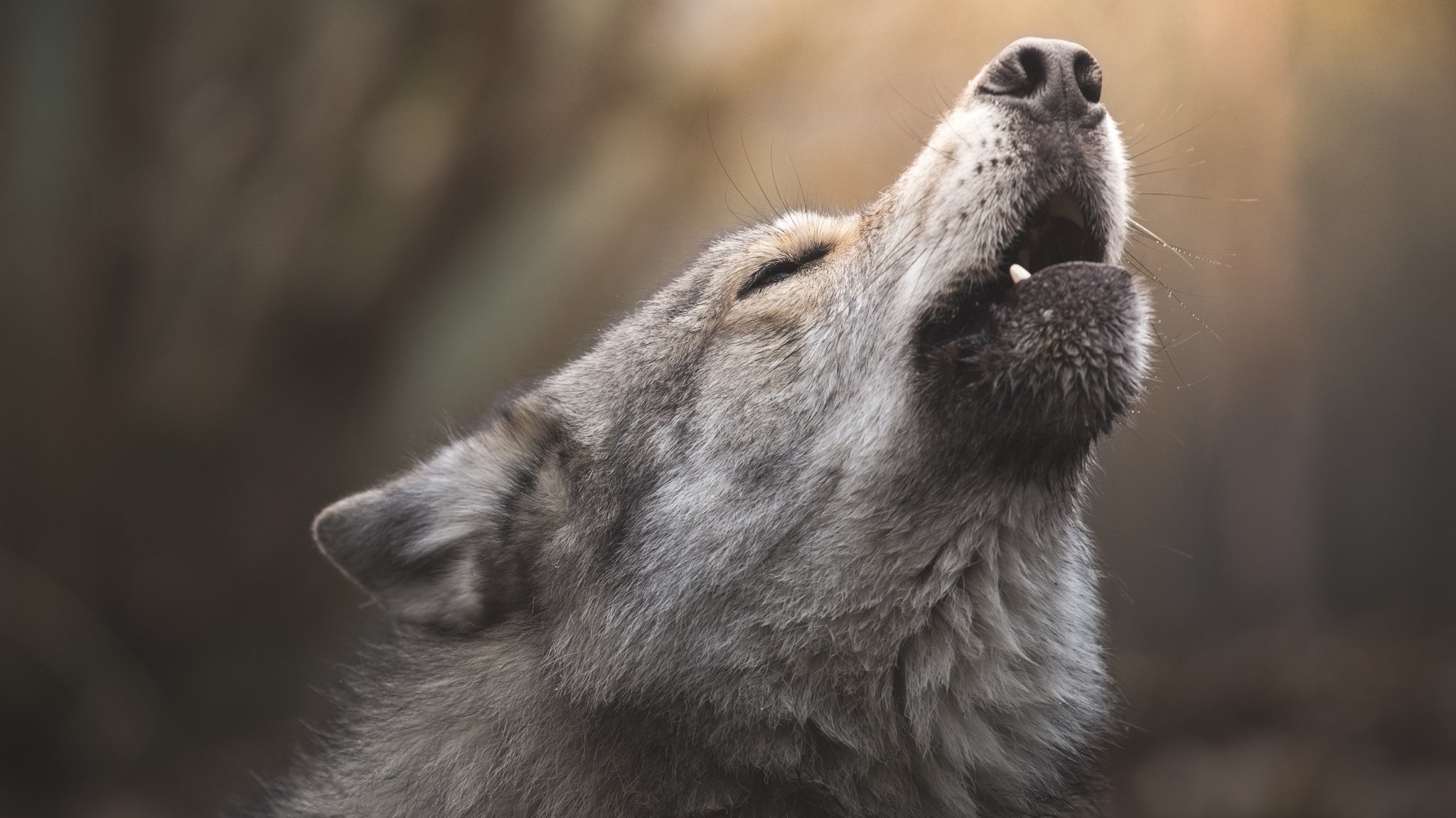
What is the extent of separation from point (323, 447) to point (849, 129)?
4.31 m

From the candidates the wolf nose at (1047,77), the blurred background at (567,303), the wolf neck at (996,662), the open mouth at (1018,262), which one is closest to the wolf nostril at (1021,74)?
the wolf nose at (1047,77)

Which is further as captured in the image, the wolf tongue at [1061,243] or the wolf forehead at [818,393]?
the wolf tongue at [1061,243]

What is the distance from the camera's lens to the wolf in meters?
2.71

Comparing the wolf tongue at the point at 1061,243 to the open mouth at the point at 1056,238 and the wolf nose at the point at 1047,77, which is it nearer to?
the open mouth at the point at 1056,238

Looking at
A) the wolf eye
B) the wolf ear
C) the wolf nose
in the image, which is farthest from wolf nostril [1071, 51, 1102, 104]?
the wolf ear

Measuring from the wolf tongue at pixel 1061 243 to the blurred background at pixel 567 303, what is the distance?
2770mm

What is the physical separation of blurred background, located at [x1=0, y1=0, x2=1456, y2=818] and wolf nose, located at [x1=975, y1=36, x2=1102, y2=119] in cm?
297

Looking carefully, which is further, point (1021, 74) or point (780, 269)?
point (780, 269)

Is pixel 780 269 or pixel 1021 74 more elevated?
pixel 1021 74

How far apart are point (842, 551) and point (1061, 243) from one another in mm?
1087

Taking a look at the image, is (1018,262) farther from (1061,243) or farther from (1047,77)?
(1047,77)

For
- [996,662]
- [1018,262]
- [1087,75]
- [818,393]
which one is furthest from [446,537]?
[1087,75]

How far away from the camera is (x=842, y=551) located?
277 centimetres

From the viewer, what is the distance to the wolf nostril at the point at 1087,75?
286 cm
